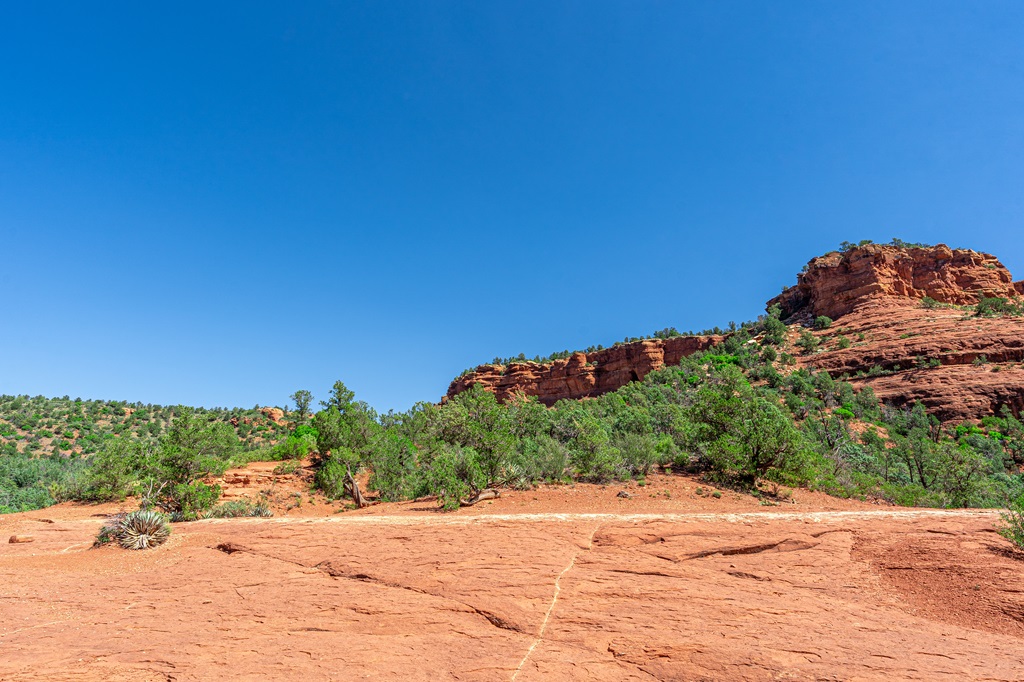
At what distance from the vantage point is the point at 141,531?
1038 centimetres

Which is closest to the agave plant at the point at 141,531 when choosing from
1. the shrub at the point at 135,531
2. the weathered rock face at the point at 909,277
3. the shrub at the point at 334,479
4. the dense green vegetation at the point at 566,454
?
the shrub at the point at 135,531

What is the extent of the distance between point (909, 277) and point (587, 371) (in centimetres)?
4057

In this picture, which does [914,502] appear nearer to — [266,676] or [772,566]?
[772,566]

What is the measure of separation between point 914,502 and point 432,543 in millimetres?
17219

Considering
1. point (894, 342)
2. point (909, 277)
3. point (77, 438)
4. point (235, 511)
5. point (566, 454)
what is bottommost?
point (235, 511)

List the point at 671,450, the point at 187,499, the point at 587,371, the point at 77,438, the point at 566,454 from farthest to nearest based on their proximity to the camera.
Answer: the point at 587,371, the point at 77,438, the point at 671,450, the point at 566,454, the point at 187,499

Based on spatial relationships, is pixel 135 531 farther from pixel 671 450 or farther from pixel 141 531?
pixel 671 450

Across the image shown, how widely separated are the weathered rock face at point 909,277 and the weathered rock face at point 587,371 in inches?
603

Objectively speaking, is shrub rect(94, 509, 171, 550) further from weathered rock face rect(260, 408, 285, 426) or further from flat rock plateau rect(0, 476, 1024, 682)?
weathered rock face rect(260, 408, 285, 426)

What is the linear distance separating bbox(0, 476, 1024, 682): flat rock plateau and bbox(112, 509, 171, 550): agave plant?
0.44 m

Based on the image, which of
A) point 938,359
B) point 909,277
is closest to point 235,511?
point 938,359

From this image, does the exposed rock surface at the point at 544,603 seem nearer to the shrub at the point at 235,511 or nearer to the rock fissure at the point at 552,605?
the rock fissure at the point at 552,605

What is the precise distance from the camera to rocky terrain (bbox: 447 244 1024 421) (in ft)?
119

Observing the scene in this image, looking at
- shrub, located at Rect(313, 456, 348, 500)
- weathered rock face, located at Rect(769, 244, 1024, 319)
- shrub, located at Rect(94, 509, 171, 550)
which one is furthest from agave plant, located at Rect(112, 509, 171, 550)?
weathered rock face, located at Rect(769, 244, 1024, 319)
